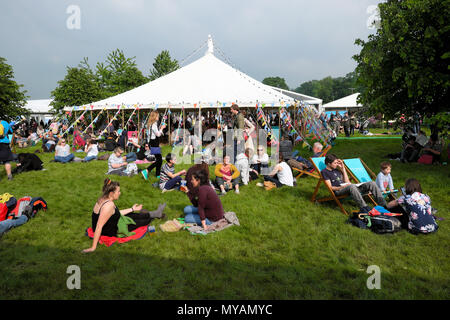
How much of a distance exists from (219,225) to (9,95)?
2117 centimetres

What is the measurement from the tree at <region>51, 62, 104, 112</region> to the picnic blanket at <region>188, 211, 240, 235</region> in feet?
86.2

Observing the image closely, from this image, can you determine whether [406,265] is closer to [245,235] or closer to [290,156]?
[245,235]

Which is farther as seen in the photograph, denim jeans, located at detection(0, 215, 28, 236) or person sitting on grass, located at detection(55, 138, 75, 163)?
person sitting on grass, located at detection(55, 138, 75, 163)

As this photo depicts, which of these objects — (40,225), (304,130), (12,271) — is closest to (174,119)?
(304,130)

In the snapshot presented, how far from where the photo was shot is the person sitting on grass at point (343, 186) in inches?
208

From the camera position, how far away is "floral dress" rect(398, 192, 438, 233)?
443cm

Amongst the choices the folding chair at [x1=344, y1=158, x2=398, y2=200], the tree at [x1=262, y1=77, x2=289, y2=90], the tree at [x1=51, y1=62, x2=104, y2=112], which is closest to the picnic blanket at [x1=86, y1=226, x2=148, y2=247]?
the folding chair at [x1=344, y1=158, x2=398, y2=200]

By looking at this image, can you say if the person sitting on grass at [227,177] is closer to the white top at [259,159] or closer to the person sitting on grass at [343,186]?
the white top at [259,159]

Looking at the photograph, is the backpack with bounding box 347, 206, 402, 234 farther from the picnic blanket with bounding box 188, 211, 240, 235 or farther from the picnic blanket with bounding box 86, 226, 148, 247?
the picnic blanket with bounding box 86, 226, 148, 247

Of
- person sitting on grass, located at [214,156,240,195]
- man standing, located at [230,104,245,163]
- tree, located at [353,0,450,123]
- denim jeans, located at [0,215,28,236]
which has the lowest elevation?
denim jeans, located at [0,215,28,236]

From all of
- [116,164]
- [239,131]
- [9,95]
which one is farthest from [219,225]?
[9,95]

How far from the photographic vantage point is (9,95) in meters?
19.6

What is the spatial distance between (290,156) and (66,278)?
683 cm

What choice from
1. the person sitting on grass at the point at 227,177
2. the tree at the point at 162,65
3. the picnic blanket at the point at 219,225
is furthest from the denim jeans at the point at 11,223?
the tree at the point at 162,65
